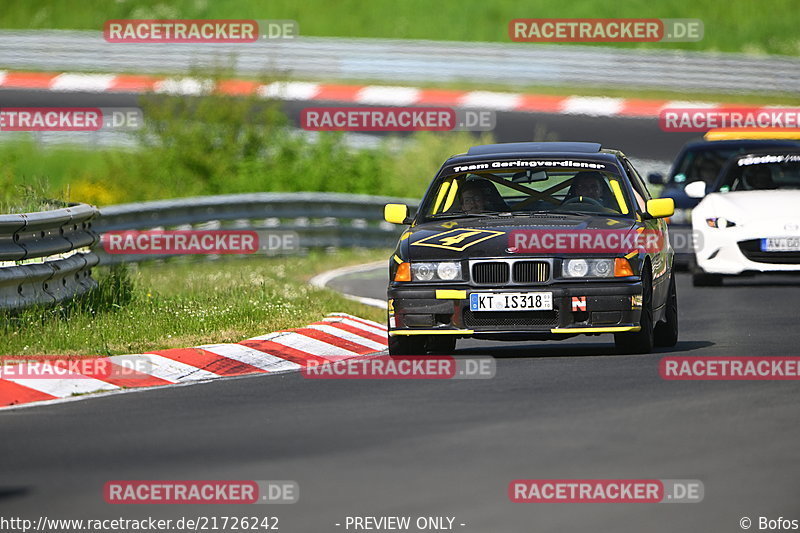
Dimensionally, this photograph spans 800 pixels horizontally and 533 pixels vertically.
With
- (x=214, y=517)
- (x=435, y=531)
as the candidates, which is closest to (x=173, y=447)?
(x=214, y=517)

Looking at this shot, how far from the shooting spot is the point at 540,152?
13430mm


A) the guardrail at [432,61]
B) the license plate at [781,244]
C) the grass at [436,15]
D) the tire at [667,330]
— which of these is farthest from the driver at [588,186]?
the grass at [436,15]

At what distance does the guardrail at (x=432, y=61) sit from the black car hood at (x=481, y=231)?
928 inches

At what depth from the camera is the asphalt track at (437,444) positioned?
23.4 ft

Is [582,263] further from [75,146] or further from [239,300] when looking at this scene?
[75,146]

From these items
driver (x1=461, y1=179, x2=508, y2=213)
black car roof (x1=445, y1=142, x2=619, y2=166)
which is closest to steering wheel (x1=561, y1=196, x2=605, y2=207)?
black car roof (x1=445, y1=142, x2=619, y2=166)

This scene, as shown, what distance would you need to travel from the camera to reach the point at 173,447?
856 centimetres

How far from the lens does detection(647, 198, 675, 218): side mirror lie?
12902 millimetres

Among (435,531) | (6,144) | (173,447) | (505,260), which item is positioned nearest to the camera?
(435,531)

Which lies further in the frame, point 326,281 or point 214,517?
point 326,281

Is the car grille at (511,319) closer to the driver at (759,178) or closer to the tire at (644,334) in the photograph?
the tire at (644,334)

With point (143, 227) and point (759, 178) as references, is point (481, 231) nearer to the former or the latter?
point (759, 178)

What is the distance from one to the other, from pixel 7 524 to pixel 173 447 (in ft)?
5.59

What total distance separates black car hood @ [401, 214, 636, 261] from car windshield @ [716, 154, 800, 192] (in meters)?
6.75
